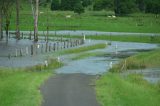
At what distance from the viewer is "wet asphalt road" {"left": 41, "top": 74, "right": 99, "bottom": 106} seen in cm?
2239

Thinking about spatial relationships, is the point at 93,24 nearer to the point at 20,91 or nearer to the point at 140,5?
the point at 140,5

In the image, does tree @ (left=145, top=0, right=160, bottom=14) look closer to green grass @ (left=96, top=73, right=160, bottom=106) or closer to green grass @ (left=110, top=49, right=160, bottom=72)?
green grass @ (left=110, top=49, right=160, bottom=72)

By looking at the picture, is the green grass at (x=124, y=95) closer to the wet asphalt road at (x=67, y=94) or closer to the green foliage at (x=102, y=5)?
the wet asphalt road at (x=67, y=94)

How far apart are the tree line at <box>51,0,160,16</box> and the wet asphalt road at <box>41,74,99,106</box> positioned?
129353 mm

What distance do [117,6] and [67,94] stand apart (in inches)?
→ 5542

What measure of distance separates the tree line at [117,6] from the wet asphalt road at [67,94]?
12935cm

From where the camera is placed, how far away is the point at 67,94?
989 inches

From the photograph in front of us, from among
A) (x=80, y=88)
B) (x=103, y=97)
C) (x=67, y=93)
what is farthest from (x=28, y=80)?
(x=103, y=97)

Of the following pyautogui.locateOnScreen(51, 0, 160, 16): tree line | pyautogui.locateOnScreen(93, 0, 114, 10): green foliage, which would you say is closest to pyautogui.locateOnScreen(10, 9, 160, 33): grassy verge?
pyautogui.locateOnScreen(51, 0, 160, 16): tree line

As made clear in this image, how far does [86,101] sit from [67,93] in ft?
9.04

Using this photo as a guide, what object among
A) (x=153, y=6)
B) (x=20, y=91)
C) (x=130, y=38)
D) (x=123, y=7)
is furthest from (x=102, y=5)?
(x=20, y=91)

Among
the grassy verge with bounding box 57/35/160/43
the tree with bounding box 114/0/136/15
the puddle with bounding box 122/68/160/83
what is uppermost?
the tree with bounding box 114/0/136/15

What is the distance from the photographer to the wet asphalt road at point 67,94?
881 inches

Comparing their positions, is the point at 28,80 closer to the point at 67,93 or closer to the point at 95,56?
the point at 67,93
